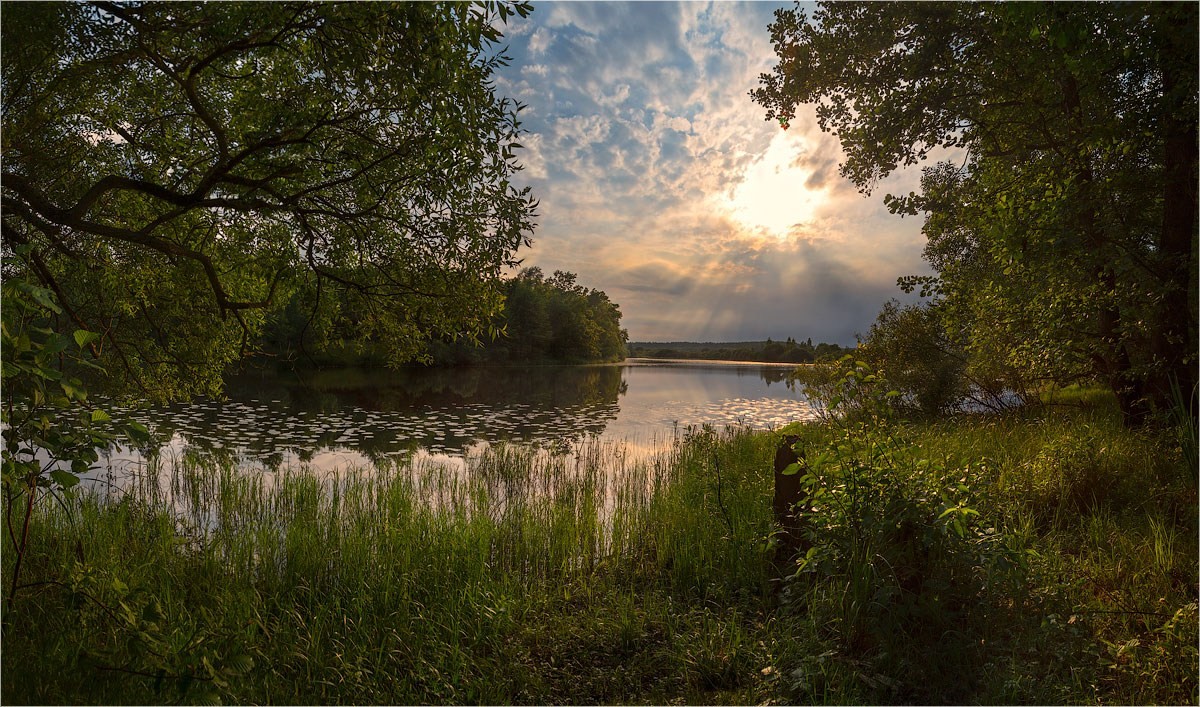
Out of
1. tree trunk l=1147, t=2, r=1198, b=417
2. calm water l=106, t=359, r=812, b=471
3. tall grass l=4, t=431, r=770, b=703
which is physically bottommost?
calm water l=106, t=359, r=812, b=471

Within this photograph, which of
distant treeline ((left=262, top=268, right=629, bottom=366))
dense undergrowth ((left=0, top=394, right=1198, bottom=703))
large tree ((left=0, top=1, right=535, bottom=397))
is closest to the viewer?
dense undergrowth ((left=0, top=394, right=1198, bottom=703))

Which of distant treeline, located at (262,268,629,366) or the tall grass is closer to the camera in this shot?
the tall grass

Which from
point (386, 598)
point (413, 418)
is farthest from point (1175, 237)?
point (413, 418)

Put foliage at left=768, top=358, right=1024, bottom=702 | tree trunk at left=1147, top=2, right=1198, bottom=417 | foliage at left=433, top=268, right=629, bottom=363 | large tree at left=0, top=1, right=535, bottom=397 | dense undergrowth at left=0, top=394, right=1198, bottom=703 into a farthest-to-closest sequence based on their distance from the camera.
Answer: foliage at left=433, top=268, right=629, bottom=363 → tree trunk at left=1147, top=2, right=1198, bottom=417 → large tree at left=0, top=1, right=535, bottom=397 → foliage at left=768, top=358, right=1024, bottom=702 → dense undergrowth at left=0, top=394, right=1198, bottom=703

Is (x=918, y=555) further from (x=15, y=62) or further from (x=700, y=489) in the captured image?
(x=15, y=62)

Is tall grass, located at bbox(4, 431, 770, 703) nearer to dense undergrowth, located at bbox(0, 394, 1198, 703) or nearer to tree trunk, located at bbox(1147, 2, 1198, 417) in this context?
dense undergrowth, located at bbox(0, 394, 1198, 703)

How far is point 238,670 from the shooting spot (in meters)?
3.30

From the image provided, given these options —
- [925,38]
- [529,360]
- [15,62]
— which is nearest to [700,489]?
[925,38]

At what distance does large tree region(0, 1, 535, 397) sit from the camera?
548cm

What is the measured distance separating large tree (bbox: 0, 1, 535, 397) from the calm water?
20.8ft

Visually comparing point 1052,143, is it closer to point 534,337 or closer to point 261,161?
point 261,161

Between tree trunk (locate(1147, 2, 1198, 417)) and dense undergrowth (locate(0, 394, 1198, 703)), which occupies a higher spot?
tree trunk (locate(1147, 2, 1198, 417))

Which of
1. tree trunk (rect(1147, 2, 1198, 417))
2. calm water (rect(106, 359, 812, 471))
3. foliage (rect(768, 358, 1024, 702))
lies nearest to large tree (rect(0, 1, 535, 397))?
foliage (rect(768, 358, 1024, 702))

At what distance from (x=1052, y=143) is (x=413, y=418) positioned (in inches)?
812
